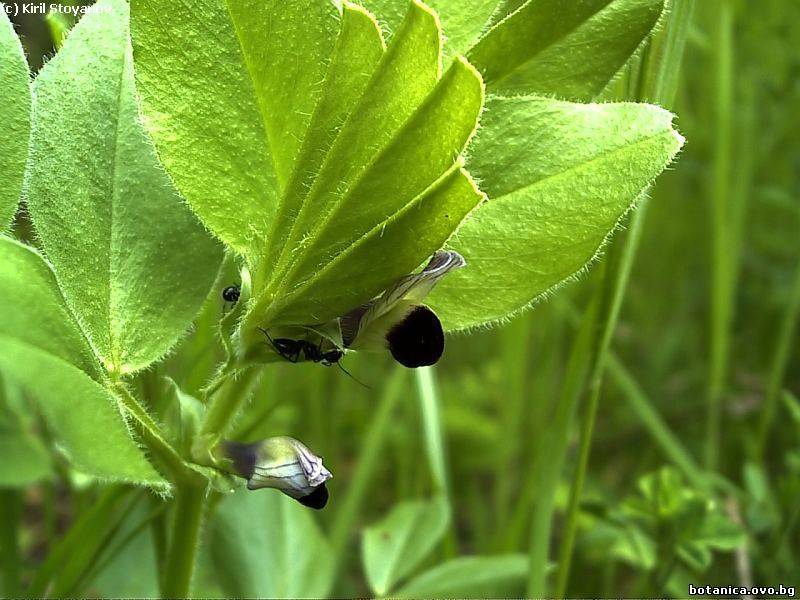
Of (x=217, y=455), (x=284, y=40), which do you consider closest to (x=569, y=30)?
(x=284, y=40)

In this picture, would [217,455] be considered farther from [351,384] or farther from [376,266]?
[351,384]

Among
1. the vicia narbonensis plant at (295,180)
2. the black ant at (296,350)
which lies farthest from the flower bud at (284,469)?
the black ant at (296,350)

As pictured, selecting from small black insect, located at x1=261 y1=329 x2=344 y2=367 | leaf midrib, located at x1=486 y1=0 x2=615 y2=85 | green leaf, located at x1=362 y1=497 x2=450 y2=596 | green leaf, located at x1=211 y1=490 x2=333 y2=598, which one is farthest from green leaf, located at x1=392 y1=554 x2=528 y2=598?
leaf midrib, located at x1=486 y1=0 x2=615 y2=85

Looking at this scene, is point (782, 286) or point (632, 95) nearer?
point (632, 95)

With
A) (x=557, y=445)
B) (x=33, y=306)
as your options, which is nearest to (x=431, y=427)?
(x=557, y=445)

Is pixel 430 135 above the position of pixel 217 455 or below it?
above

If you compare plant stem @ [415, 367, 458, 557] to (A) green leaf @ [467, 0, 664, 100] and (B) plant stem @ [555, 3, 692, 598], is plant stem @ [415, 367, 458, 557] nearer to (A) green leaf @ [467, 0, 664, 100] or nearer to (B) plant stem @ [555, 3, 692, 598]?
(B) plant stem @ [555, 3, 692, 598]

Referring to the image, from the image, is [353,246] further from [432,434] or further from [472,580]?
[432,434]
